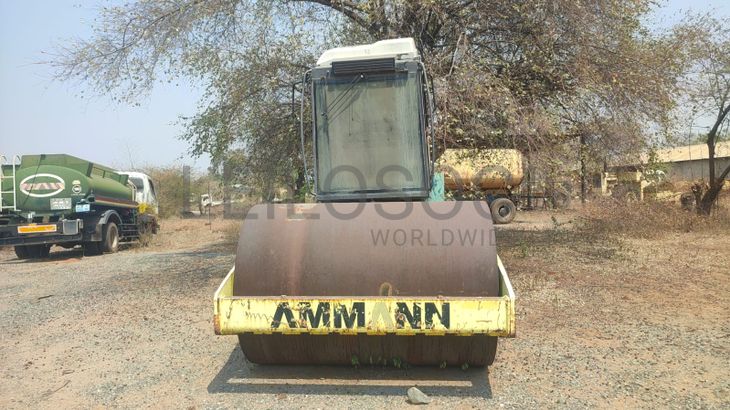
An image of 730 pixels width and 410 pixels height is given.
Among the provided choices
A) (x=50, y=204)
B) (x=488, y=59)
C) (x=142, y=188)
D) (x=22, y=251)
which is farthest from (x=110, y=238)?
(x=488, y=59)

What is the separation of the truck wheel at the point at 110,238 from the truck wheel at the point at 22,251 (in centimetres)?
182

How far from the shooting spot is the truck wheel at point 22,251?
14.7 meters

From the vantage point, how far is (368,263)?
14.1 feet

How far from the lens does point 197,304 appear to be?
24.5 feet

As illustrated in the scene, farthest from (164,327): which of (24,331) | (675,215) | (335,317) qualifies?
(675,215)

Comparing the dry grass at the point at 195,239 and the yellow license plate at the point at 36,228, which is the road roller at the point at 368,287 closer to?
the dry grass at the point at 195,239

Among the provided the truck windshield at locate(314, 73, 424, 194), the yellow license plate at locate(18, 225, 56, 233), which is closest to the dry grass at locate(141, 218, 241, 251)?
the yellow license plate at locate(18, 225, 56, 233)

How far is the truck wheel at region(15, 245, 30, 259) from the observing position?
14.7m

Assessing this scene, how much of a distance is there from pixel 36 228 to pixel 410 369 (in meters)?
11.9

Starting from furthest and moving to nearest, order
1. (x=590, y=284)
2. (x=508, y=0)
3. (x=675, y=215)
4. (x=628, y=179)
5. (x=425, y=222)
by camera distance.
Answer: (x=675, y=215), (x=628, y=179), (x=508, y=0), (x=590, y=284), (x=425, y=222)

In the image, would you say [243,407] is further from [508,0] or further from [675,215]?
[675,215]

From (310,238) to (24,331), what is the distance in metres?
4.20

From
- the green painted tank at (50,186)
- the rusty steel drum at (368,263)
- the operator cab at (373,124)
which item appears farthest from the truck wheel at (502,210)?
the rusty steel drum at (368,263)

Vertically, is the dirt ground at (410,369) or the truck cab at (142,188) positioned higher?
the truck cab at (142,188)
